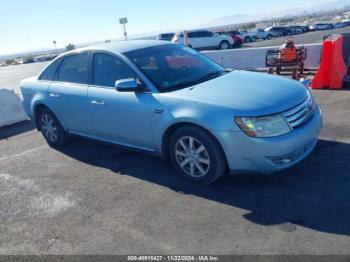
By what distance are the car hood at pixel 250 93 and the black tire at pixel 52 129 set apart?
2.69 m

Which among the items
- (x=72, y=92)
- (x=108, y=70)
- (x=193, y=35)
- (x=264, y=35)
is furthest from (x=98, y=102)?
(x=264, y=35)

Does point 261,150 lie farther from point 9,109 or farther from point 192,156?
point 9,109

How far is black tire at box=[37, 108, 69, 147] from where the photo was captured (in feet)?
20.0

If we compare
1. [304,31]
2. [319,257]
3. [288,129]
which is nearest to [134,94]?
[288,129]

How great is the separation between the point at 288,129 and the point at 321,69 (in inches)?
209

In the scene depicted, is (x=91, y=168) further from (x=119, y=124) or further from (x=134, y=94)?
(x=134, y=94)

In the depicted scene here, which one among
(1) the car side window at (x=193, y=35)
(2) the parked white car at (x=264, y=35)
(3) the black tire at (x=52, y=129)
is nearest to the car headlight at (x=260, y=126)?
(3) the black tire at (x=52, y=129)

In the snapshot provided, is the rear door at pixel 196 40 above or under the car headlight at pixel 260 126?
under

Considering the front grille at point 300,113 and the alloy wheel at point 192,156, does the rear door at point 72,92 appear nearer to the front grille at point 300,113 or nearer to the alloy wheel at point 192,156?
the alloy wheel at point 192,156

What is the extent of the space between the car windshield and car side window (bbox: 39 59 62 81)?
1.75m

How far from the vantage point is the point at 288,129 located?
388 cm

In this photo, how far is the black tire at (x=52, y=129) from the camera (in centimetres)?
610

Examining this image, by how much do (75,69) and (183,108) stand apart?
91.7 inches

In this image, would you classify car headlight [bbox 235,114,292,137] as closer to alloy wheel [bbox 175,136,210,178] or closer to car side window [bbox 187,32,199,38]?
alloy wheel [bbox 175,136,210,178]
